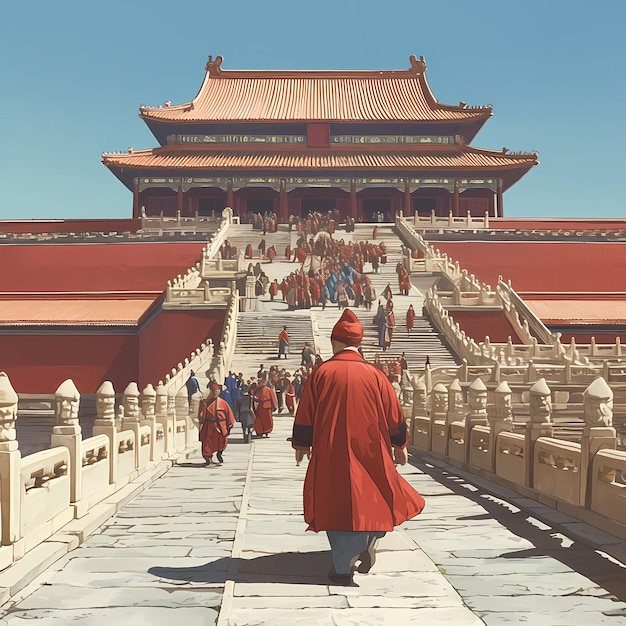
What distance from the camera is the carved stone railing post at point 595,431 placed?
7176 millimetres

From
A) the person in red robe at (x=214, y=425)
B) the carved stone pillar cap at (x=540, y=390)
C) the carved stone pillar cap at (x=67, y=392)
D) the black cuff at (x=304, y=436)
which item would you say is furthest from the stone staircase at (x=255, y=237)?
the black cuff at (x=304, y=436)

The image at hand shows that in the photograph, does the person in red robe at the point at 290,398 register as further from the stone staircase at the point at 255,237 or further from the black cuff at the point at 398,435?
the black cuff at the point at 398,435

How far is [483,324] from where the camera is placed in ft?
87.6

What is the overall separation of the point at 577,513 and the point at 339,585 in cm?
304

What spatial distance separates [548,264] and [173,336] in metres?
15.1

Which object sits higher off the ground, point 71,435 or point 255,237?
point 255,237

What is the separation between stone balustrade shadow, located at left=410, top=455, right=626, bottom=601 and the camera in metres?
5.50

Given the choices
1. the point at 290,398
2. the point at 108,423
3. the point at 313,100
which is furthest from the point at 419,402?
the point at 313,100

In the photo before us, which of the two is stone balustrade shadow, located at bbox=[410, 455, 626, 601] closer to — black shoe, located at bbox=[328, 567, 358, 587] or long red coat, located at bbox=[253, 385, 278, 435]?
black shoe, located at bbox=[328, 567, 358, 587]

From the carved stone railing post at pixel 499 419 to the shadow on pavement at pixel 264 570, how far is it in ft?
15.3

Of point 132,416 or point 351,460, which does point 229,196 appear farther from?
point 351,460

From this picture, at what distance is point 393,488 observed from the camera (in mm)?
5172

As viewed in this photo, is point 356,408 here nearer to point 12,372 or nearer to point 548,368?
point 548,368

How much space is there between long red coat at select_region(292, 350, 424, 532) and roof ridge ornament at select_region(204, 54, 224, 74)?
159 feet
